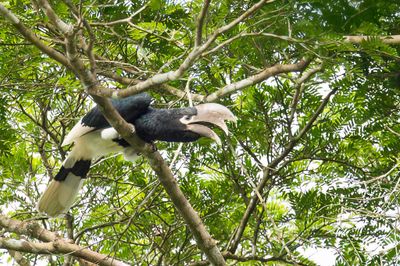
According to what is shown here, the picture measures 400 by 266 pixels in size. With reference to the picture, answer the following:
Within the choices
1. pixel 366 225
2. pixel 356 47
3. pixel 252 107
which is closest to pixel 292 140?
pixel 252 107

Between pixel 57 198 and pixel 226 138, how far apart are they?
109 centimetres

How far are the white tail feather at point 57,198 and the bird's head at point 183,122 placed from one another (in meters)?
0.69

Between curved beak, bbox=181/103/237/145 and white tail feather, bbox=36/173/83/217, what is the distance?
96 cm

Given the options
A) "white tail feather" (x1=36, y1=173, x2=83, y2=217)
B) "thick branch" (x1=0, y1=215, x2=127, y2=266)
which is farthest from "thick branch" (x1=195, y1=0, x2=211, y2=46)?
"white tail feather" (x1=36, y1=173, x2=83, y2=217)

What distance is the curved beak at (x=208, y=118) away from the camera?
3221 mm

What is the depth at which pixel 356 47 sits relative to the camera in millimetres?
3039

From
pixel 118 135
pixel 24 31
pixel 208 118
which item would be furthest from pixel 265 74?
pixel 24 31

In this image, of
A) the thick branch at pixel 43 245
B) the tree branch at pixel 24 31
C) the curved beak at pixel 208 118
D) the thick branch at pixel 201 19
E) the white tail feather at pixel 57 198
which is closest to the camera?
the thick branch at pixel 201 19

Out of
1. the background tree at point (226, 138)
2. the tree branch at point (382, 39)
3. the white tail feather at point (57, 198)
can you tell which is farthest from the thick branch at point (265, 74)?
the white tail feather at point (57, 198)

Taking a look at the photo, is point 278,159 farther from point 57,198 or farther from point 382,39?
point 57,198

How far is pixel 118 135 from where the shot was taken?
11.5 feet

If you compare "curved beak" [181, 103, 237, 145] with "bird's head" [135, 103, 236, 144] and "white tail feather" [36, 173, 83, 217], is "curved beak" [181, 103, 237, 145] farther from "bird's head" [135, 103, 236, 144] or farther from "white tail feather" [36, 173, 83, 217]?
"white tail feather" [36, 173, 83, 217]

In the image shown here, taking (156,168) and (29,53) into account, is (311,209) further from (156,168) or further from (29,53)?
(29,53)

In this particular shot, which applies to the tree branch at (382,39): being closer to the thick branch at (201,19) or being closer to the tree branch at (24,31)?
the thick branch at (201,19)
